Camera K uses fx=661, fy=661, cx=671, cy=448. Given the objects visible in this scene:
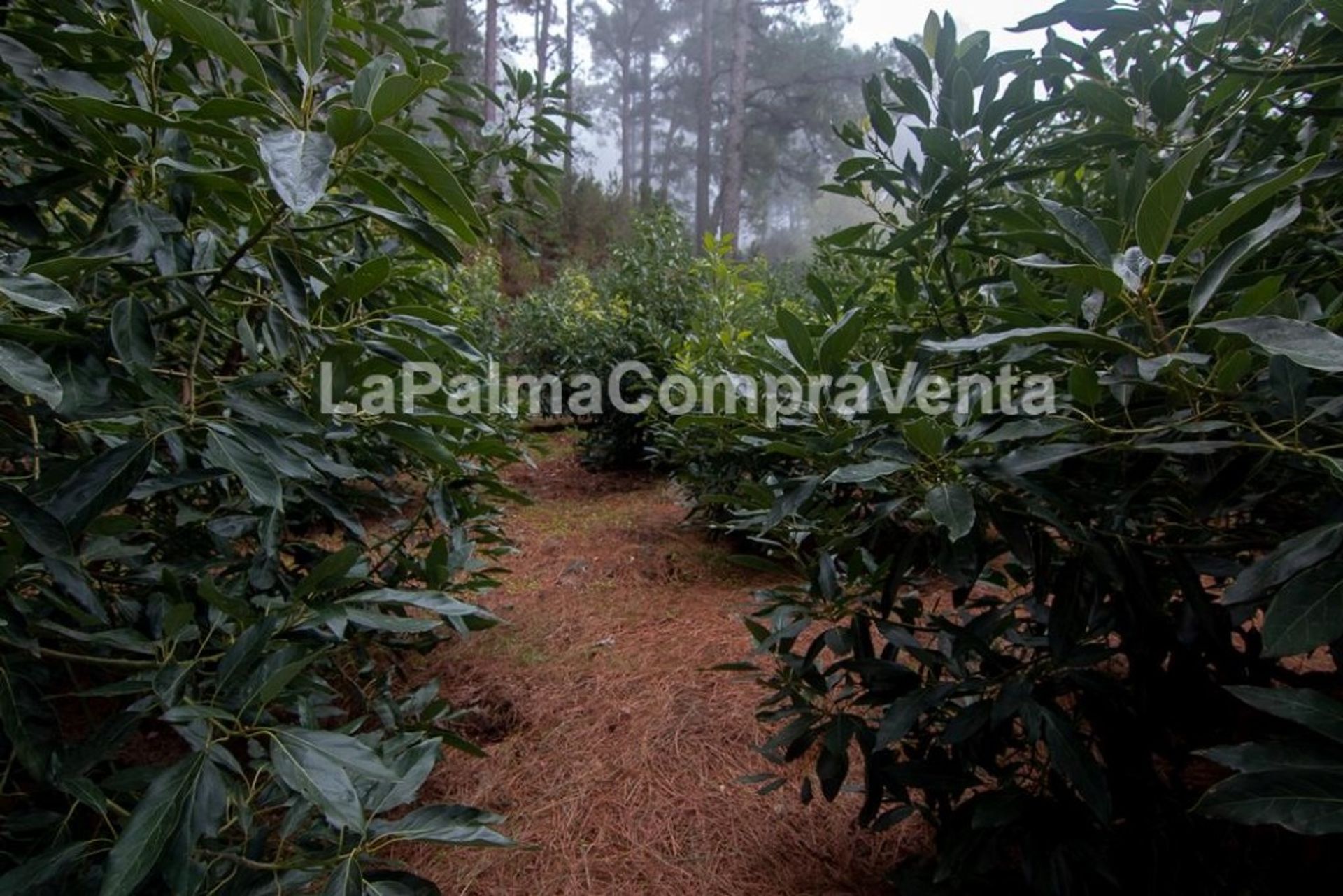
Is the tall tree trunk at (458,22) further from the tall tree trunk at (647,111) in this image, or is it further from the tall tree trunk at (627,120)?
the tall tree trunk at (627,120)

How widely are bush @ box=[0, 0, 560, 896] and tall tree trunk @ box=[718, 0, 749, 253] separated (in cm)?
1194

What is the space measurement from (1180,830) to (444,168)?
1.40 meters

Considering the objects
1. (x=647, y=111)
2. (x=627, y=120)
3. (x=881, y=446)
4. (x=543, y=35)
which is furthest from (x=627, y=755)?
(x=627, y=120)

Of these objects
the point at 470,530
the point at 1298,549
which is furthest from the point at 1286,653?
the point at 470,530

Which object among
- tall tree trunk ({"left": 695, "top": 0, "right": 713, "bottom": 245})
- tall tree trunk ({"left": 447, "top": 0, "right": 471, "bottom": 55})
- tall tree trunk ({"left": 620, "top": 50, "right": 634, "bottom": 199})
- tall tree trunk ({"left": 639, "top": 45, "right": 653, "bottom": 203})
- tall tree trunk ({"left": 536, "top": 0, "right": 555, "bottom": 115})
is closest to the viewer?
tall tree trunk ({"left": 447, "top": 0, "right": 471, "bottom": 55})

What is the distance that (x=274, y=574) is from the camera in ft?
4.28

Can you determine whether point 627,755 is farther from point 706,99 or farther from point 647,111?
point 647,111

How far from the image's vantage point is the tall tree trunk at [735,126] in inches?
486

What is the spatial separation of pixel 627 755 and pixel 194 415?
5.34 feet

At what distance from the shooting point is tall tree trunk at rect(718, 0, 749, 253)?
1235 centimetres

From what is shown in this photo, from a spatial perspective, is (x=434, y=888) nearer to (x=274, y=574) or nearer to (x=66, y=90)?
(x=274, y=574)

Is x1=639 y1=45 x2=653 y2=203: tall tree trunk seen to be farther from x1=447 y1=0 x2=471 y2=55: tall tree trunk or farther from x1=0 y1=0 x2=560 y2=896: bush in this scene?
x1=0 y1=0 x2=560 y2=896: bush

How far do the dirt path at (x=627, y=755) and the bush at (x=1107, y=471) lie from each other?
1.61 ft

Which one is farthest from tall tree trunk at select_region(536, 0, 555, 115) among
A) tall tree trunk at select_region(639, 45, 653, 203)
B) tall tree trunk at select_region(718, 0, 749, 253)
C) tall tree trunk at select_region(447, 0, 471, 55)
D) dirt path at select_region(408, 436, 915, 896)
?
dirt path at select_region(408, 436, 915, 896)
